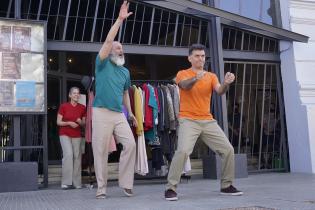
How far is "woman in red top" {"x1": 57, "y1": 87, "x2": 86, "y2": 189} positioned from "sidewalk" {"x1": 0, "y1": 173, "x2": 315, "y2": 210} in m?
0.38

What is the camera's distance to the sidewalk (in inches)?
207

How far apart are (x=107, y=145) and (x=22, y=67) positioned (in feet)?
7.76

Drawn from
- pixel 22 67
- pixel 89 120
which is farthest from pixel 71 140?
pixel 22 67

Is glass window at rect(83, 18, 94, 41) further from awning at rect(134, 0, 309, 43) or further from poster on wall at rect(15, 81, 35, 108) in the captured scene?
poster on wall at rect(15, 81, 35, 108)

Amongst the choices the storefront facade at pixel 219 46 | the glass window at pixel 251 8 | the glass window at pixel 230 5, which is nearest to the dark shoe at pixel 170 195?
the storefront facade at pixel 219 46

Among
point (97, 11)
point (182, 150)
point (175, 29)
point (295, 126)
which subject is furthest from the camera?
point (295, 126)

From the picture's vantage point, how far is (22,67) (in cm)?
766

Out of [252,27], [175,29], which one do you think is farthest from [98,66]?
[252,27]

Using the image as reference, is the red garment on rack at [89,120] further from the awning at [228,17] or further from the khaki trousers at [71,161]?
the awning at [228,17]

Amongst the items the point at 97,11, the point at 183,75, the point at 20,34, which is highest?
the point at 97,11

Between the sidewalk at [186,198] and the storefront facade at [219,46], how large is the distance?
1699 millimetres

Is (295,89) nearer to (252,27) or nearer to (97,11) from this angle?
(252,27)

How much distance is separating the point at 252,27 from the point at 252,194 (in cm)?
409

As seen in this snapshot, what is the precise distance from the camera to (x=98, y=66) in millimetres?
6148
